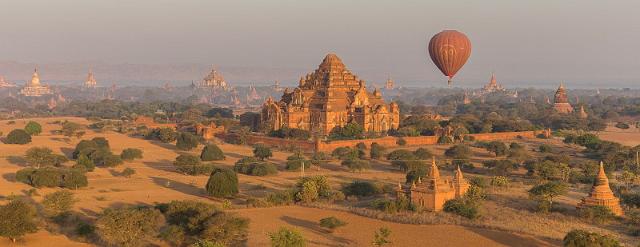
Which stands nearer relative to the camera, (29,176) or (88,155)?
(29,176)

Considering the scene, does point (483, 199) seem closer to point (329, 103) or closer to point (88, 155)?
point (88, 155)

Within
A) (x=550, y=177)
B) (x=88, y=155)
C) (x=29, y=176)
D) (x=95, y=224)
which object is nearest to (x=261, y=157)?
(x=88, y=155)

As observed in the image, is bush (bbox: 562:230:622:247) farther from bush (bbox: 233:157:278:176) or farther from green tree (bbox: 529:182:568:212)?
bush (bbox: 233:157:278:176)

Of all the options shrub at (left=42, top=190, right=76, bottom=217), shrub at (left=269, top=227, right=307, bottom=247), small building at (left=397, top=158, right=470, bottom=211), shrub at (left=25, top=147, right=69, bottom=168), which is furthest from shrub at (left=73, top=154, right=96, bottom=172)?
shrub at (left=269, top=227, right=307, bottom=247)

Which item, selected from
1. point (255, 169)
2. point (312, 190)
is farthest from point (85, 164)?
point (312, 190)

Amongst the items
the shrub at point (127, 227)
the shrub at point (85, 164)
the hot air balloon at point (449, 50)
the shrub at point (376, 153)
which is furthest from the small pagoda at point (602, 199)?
the shrub at point (85, 164)

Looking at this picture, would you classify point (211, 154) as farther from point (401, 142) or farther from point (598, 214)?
point (598, 214)

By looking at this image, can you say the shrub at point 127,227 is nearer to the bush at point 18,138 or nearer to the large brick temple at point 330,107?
the bush at point 18,138
